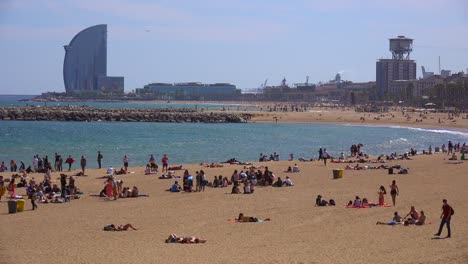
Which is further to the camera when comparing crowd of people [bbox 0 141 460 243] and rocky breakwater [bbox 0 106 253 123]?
rocky breakwater [bbox 0 106 253 123]

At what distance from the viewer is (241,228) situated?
1431 cm

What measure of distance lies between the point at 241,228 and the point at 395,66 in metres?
167

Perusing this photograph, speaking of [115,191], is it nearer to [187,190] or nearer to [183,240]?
[187,190]

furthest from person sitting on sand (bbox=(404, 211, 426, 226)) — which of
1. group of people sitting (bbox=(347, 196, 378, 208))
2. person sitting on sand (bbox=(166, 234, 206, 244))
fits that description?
person sitting on sand (bbox=(166, 234, 206, 244))

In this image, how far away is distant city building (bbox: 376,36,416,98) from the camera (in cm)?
17100

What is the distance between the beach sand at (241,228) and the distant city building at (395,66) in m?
154

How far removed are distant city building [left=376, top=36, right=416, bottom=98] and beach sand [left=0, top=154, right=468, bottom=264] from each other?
154m

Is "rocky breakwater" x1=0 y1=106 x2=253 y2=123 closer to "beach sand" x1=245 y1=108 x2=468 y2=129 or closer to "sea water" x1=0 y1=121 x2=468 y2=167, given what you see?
"beach sand" x1=245 y1=108 x2=468 y2=129

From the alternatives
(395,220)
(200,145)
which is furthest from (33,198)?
(200,145)

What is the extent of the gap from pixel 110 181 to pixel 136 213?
258cm

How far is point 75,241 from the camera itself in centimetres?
1308

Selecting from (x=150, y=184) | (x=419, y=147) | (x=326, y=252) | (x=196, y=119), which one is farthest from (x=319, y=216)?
(x=196, y=119)

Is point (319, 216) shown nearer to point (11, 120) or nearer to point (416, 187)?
point (416, 187)

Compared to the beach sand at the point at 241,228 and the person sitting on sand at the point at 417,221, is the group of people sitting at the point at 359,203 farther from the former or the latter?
the person sitting on sand at the point at 417,221
